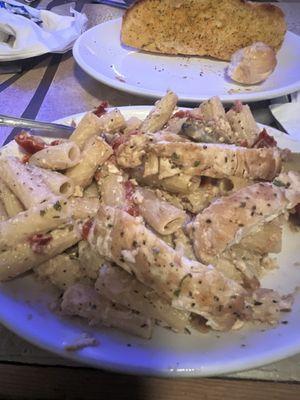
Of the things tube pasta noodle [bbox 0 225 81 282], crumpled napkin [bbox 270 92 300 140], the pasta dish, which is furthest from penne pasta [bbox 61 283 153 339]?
crumpled napkin [bbox 270 92 300 140]

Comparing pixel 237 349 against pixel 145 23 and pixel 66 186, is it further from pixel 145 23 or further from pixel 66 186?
pixel 145 23

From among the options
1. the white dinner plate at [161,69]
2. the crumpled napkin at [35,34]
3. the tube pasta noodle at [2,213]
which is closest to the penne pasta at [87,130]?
the tube pasta noodle at [2,213]

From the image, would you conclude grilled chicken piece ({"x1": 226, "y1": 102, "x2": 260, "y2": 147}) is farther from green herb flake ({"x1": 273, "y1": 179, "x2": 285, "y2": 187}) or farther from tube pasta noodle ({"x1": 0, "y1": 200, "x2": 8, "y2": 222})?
tube pasta noodle ({"x1": 0, "y1": 200, "x2": 8, "y2": 222})

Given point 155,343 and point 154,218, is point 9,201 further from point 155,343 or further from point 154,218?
point 155,343

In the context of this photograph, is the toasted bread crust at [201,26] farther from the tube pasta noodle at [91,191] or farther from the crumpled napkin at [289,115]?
the tube pasta noodle at [91,191]

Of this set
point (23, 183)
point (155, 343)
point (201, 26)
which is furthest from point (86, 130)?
point (201, 26)

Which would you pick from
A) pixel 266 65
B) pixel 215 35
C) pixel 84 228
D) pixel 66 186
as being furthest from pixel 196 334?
pixel 215 35
